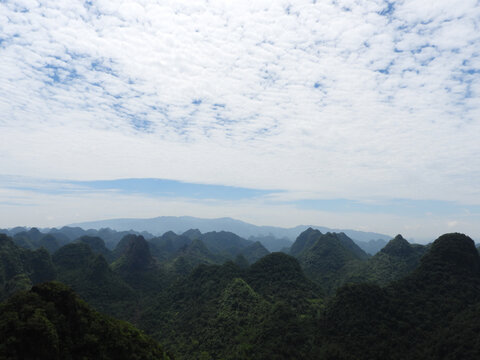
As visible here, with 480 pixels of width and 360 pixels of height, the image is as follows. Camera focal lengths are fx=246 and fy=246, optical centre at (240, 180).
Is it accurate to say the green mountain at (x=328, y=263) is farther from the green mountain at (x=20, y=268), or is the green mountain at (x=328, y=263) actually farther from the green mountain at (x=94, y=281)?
the green mountain at (x=20, y=268)

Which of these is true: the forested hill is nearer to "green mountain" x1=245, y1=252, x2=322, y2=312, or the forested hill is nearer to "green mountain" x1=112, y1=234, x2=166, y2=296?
"green mountain" x1=245, y1=252, x2=322, y2=312

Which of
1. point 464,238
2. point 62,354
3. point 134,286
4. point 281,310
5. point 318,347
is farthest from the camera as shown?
point 134,286

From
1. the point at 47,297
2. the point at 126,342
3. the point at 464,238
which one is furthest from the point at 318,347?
the point at 464,238

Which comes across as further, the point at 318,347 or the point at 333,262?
the point at 333,262

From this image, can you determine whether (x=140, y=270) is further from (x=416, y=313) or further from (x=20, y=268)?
(x=416, y=313)

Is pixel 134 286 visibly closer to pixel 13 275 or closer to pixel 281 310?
pixel 13 275

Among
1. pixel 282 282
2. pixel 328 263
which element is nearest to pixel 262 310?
pixel 282 282

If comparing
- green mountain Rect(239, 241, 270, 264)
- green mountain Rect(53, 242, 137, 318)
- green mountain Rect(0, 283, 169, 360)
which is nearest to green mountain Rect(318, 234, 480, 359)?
green mountain Rect(0, 283, 169, 360)
